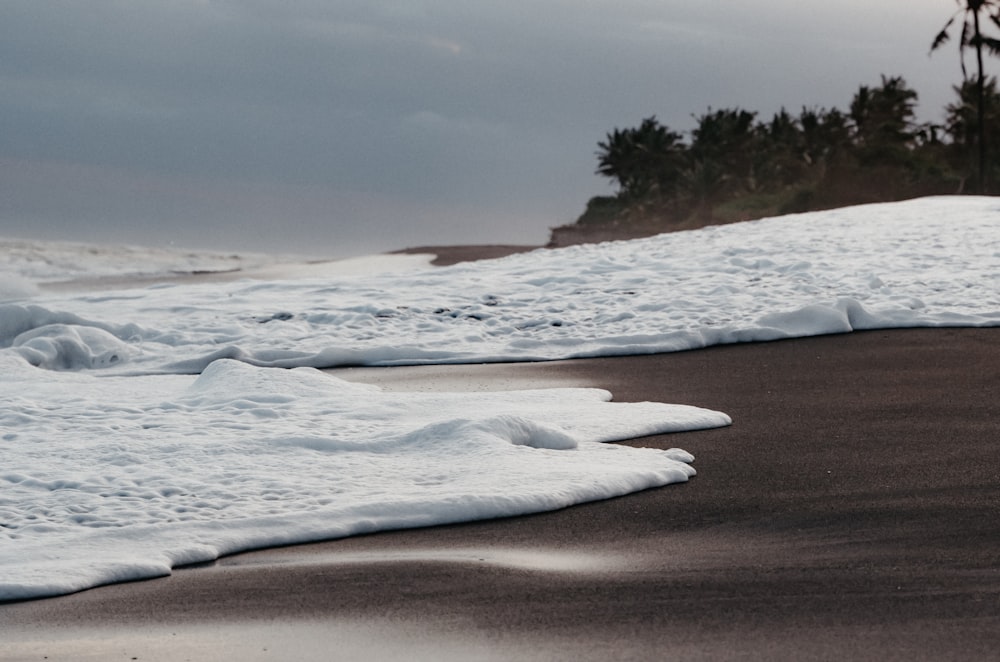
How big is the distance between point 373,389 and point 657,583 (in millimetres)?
3922

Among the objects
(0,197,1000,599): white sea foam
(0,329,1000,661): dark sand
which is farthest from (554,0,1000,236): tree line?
(0,329,1000,661): dark sand

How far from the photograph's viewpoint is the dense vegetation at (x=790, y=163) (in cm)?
2989

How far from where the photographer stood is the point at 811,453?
14.8ft

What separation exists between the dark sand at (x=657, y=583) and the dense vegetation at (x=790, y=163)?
89.2ft

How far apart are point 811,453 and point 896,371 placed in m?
2.40

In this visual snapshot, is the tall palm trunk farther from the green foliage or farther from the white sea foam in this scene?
the white sea foam

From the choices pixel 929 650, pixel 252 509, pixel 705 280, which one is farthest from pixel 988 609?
pixel 705 280

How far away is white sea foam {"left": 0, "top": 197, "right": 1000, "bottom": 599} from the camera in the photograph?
3580 mm

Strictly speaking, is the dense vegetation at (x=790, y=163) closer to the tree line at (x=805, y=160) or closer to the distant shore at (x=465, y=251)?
the tree line at (x=805, y=160)

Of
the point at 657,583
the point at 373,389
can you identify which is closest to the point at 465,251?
the point at 373,389

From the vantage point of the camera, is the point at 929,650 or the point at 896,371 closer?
the point at 929,650

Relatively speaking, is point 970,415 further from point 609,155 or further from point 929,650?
point 609,155

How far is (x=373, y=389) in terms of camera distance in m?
6.52

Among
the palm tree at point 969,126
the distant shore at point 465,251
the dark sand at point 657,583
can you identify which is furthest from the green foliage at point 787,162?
the dark sand at point 657,583
